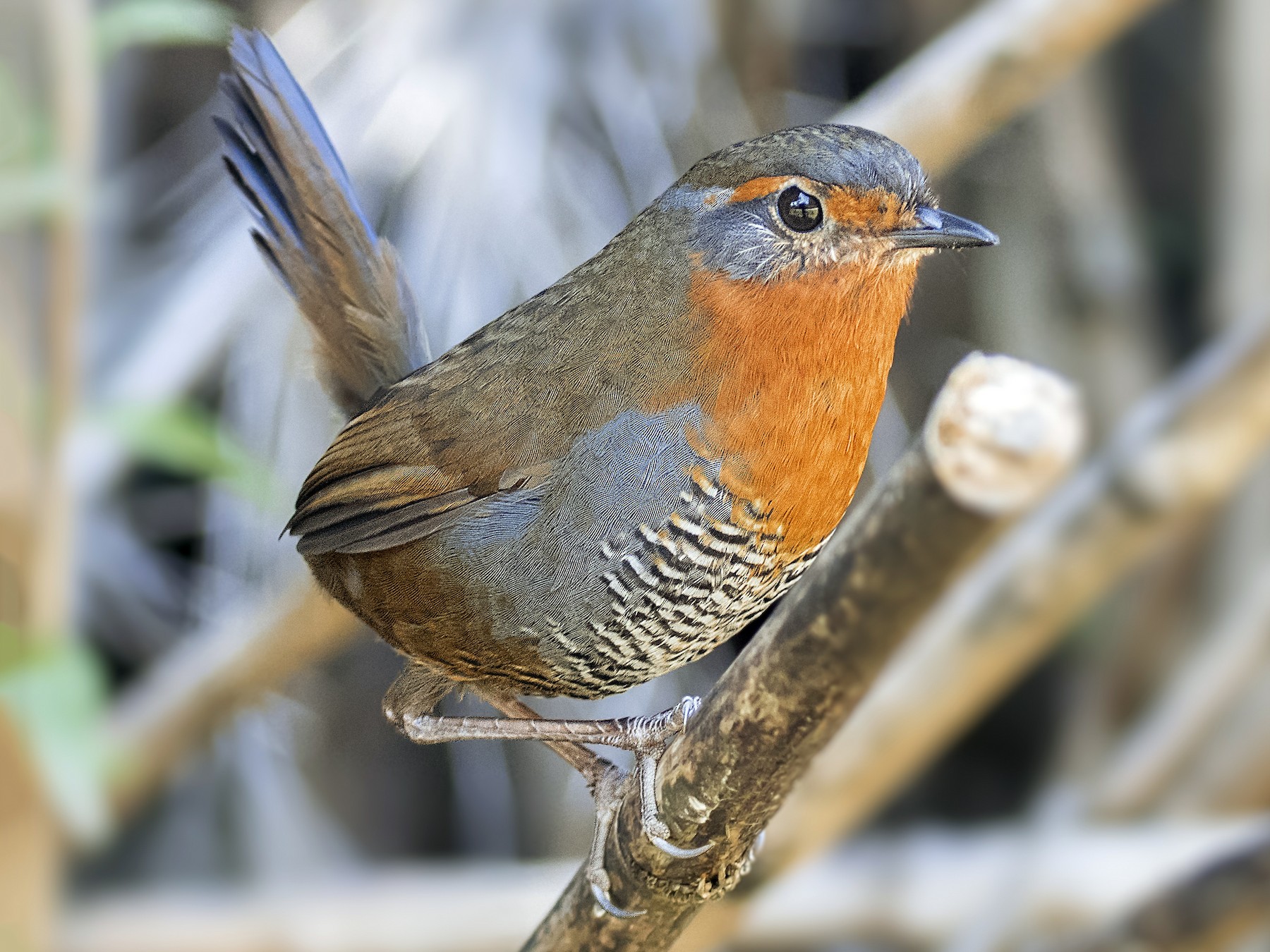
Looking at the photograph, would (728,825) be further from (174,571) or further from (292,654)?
(174,571)

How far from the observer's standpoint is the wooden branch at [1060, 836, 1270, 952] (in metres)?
1.50

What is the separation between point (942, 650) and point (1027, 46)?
3.10ft

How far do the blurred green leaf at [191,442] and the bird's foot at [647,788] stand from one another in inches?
19.0

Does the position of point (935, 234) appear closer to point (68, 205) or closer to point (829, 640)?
point (829, 640)

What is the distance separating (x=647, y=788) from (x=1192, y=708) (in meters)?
1.78

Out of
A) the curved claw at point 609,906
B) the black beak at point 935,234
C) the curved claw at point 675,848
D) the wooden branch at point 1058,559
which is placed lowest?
the wooden branch at point 1058,559

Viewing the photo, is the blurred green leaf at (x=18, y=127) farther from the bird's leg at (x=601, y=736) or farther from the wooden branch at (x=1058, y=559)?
the wooden branch at (x=1058, y=559)

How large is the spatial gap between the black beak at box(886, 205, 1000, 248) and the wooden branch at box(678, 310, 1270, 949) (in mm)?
901

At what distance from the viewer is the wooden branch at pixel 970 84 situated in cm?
56

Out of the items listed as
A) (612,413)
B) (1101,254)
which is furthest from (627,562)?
(1101,254)

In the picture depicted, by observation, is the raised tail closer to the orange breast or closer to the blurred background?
the blurred background

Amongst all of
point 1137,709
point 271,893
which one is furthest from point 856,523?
point 1137,709

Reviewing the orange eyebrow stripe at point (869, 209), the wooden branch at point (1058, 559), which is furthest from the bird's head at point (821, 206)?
the wooden branch at point (1058, 559)

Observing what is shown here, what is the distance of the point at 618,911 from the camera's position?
27.1 inches
